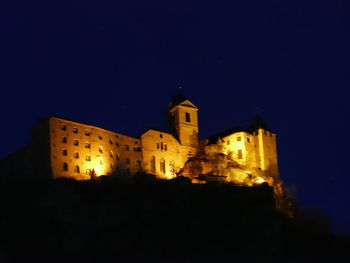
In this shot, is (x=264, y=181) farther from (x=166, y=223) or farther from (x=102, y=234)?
(x=102, y=234)

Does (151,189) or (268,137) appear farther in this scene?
(268,137)

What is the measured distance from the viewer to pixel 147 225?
81.9 meters

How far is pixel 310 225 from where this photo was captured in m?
93.1

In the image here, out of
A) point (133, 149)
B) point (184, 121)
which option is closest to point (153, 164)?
point (133, 149)

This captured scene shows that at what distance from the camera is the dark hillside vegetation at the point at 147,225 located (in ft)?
257

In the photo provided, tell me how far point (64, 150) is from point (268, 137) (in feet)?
103

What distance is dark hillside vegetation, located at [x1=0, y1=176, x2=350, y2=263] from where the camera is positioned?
257ft

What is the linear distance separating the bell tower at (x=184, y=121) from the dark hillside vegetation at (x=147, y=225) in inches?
640

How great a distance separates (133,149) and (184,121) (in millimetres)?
11184

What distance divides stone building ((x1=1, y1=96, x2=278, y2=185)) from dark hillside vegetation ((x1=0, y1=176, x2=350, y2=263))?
164 inches

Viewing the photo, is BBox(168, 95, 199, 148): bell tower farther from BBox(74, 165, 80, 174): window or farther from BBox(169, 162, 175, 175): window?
BBox(74, 165, 80, 174): window

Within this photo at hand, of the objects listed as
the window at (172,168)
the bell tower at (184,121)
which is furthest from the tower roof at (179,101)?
the window at (172,168)

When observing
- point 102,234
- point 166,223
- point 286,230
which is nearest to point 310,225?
point 286,230

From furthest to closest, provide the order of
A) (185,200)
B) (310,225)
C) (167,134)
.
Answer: (167,134)
(310,225)
(185,200)
